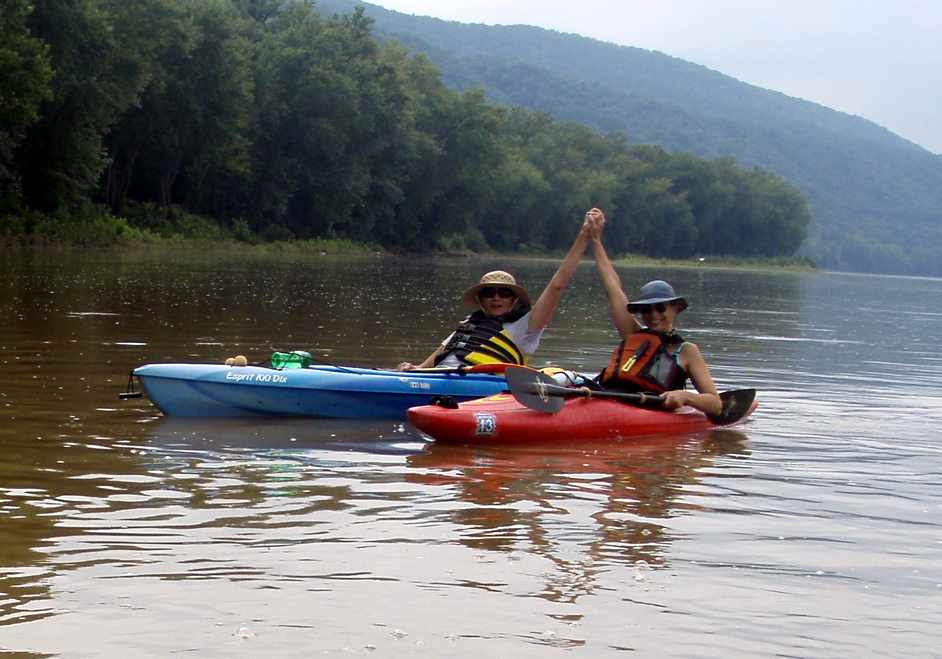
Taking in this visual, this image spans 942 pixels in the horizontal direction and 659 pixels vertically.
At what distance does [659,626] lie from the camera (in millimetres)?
5188

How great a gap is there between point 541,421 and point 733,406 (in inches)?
81.9

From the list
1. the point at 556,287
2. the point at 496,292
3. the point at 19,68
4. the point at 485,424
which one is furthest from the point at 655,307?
the point at 19,68

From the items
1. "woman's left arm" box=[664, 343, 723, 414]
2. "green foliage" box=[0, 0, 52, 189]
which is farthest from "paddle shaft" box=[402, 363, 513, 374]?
"green foliage" box=[0, 0, 52, 189]

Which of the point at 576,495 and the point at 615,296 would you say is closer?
the point at 576,495

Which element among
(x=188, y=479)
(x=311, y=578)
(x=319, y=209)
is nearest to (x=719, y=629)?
(x=311, y=578)

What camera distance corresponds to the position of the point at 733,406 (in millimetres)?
11148

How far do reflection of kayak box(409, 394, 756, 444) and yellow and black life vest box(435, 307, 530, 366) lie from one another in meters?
0.81

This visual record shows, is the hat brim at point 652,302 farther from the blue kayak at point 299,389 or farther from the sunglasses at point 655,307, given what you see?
the blue kayak at point 299,389

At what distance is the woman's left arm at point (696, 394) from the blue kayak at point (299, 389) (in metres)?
1.37

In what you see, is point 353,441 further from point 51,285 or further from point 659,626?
point 51,285

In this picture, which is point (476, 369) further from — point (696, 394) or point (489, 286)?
point (696, 394)

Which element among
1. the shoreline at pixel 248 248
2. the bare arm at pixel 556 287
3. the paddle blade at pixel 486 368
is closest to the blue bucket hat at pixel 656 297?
the bare arm at pixel 556 287

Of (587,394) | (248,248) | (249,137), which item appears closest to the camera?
(587,394)

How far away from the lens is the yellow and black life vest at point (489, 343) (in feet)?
35.9
